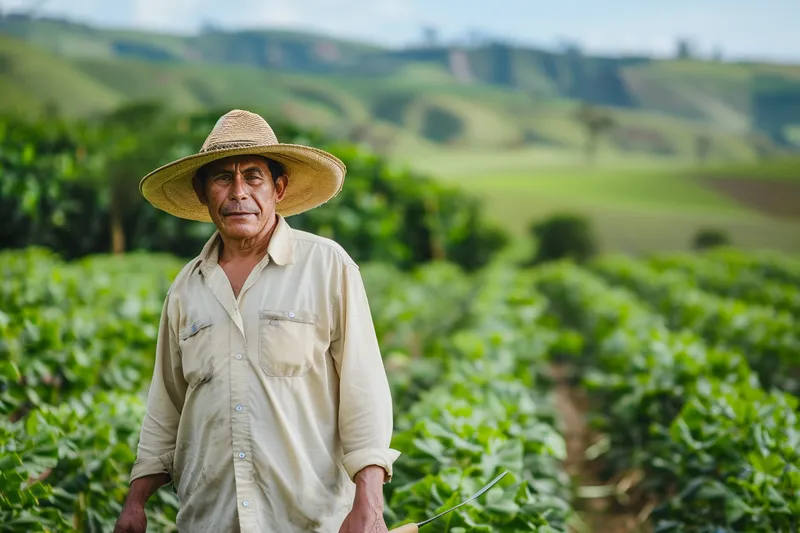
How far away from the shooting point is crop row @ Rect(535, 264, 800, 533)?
2.95 metres

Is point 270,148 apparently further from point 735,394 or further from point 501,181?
point 501,181

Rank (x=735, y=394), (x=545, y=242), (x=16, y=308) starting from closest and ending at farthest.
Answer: (x=735, y=394)
(x=16, y=308)
(x=545, y=242)

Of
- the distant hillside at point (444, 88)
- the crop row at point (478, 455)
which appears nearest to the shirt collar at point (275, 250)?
the crop row at point (478, 455)

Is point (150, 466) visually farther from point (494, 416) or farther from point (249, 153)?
point (494, 416)

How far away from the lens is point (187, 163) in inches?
78.1

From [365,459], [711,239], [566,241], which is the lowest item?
[711,239]

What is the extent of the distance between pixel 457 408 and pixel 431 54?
1358 inches

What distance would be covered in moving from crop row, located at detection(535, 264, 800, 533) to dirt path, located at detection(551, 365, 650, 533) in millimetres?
240

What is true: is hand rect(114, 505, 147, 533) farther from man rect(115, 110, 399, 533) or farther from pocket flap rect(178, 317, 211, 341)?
pocket flap rect(178, 317, 211, 341)

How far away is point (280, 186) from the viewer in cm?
215

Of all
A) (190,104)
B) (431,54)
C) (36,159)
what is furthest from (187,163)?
(431,54)

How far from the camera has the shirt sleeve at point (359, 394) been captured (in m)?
1.90

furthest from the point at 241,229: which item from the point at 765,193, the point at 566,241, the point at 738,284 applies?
the point at 765,193

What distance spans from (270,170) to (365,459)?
0.79 metres
